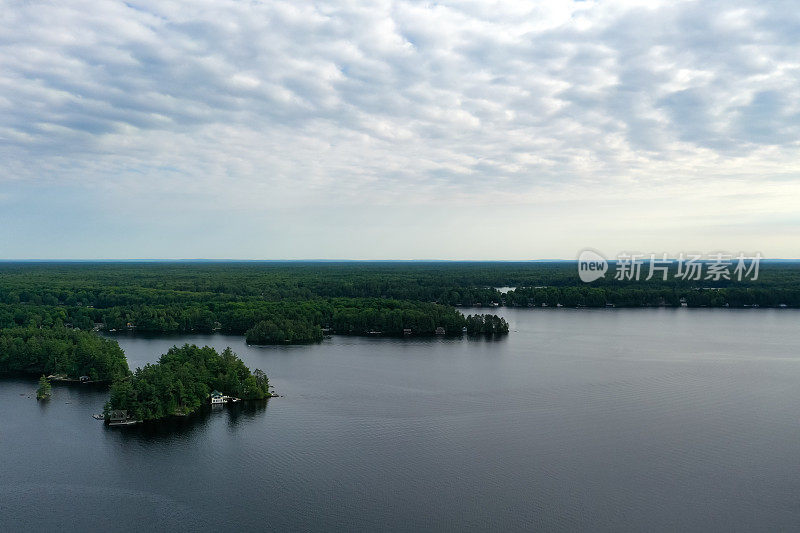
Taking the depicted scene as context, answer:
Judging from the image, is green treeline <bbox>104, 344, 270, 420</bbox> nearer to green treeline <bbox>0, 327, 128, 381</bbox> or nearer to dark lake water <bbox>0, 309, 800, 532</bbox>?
dark lake water <bbox>0, 309, 800, 532</bbox>

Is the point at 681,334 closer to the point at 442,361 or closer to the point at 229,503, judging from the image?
the point at 442,361

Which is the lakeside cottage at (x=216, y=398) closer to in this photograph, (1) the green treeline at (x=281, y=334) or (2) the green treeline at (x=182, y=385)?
(2) the green treeline at (x=182, y=385)

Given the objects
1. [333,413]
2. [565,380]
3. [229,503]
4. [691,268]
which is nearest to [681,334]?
[565,380]

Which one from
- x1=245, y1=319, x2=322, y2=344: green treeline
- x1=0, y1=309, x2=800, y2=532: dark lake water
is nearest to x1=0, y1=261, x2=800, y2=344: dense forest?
x1=245, y1=319, x2=322, y2=344: green treeline

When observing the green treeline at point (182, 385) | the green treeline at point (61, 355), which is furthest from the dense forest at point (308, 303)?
the green treeline at point (182, 385)

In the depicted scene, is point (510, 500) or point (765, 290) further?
point (765, 290)

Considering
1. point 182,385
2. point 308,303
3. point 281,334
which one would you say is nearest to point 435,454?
point 182,385
